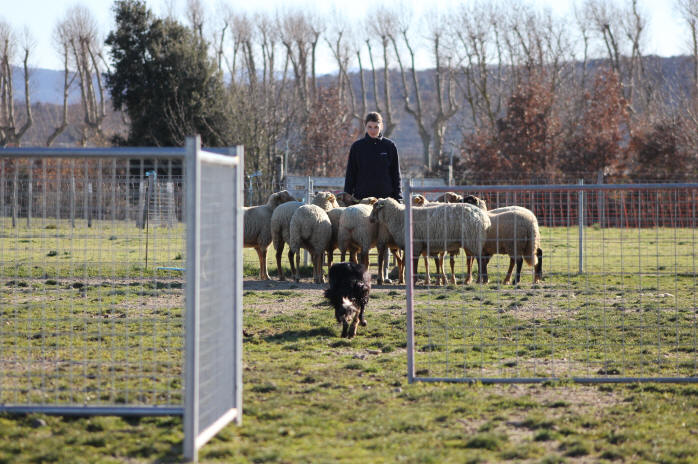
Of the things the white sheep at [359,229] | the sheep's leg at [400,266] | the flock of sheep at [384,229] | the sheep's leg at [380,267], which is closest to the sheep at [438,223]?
the flock of sheep at [384,229]

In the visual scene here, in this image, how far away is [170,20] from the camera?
42.9m

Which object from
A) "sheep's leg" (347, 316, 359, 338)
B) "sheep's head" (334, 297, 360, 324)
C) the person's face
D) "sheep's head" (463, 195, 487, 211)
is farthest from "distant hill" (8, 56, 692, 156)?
"sheep's head" (334, 297, 360, 324)

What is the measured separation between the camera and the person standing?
1203 centimetres

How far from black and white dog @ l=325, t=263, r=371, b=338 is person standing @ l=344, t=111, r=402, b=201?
2.97m

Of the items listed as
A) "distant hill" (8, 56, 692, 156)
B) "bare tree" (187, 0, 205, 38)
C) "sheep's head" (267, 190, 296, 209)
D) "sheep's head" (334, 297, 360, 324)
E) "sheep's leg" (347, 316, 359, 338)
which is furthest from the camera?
"distant hill" (8, 56, 692, 156)

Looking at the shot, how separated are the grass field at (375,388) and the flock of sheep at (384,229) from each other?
1669 millimetres

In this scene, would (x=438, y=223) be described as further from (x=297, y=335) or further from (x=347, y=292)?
(x=297, y=335)

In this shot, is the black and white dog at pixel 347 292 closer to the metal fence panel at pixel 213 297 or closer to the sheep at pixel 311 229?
the metal fence panel at pixel 213 297

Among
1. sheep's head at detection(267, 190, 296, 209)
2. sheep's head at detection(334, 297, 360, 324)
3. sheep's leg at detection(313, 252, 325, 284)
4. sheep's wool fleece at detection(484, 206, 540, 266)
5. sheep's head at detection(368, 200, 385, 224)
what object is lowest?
sheep's head at detection(334, 297, 360, 324)

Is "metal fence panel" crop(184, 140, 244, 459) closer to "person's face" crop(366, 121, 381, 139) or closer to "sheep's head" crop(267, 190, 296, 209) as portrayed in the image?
"person's face" crop(366, 121, 381, 139)

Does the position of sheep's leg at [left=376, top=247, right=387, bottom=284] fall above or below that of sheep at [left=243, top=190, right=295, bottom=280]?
below

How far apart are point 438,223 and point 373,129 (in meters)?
2.13

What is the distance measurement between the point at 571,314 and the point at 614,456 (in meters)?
5.93

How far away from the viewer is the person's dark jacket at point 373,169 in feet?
39.8
